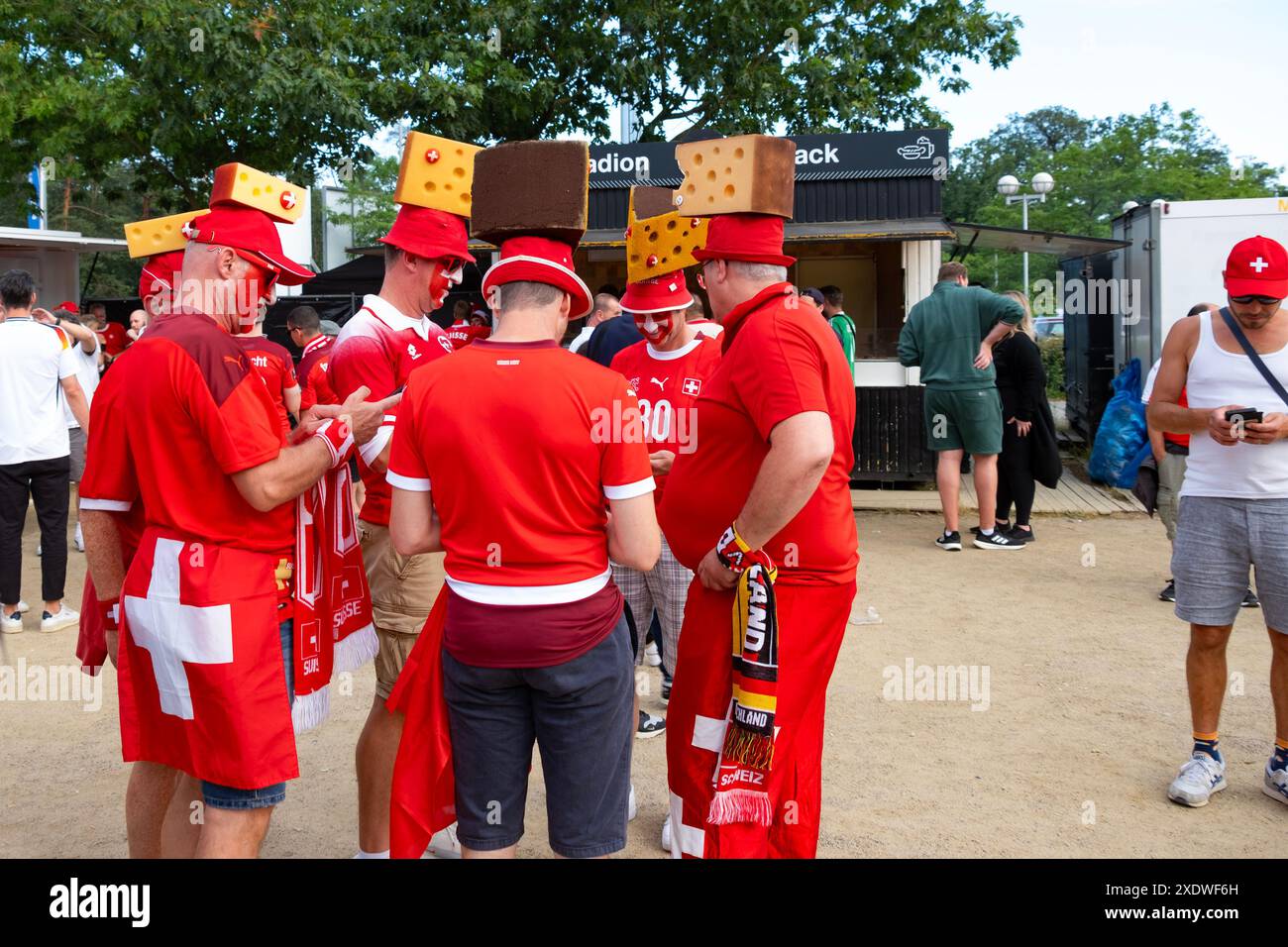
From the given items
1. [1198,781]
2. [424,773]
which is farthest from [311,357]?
[1198,781]

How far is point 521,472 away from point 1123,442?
6.13 meters

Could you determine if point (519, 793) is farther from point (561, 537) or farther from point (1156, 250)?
point (1156, 250)

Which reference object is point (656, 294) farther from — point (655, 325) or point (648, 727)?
point (648, 727)

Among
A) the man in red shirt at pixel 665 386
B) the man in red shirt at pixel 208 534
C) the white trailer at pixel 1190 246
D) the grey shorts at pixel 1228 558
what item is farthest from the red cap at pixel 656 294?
the white trailer at pixel 1190 246

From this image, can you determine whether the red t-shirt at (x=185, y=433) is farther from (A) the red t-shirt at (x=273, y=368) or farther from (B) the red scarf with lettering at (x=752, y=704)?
(B) the red scarf with lettering at (x=752, y=704)

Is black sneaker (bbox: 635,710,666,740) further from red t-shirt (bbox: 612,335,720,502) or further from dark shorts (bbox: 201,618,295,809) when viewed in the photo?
dark shorts (bbox: 201,618,295,809)

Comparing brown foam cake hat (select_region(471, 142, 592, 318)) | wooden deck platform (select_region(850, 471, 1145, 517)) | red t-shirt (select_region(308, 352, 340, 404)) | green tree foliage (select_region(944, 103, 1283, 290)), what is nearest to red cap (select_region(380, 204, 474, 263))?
red t-shirt (select_region(308, 352, 340, 404))

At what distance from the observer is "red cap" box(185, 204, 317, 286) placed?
2980mm

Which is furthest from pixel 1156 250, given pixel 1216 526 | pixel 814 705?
pixel 814 705

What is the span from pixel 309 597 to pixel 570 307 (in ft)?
3.75

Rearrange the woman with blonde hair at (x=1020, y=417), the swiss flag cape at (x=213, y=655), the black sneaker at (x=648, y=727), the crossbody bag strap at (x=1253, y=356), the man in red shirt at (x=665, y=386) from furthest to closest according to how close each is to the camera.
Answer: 1. the woman with blonde hair at (x=1020, y=417)
2. the black sneaker at (x=648, y=727)
3. the man in red shirt at (x=665, y=386)
4. the crossbody bag strap at (x=1253, y=356)
5. the swiss flag cape at (x=213, y=655)

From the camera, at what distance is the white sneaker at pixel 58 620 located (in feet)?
24.0

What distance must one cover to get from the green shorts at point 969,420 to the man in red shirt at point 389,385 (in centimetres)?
639

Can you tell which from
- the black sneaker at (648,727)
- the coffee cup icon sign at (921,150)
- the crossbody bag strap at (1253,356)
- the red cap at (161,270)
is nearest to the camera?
the red cap at (161,270)
